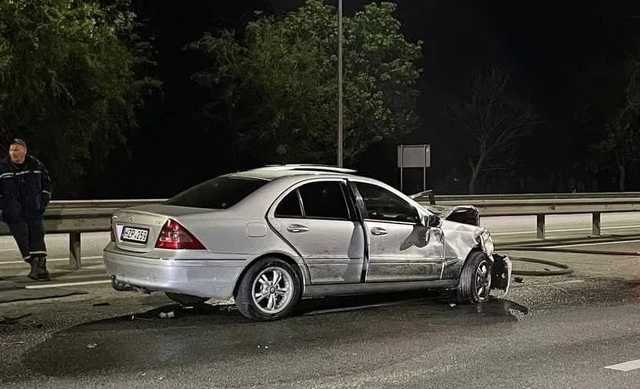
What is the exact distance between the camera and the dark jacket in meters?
9.52

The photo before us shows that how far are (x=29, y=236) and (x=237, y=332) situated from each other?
390 centimetres

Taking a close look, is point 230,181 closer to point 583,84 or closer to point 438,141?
point 438,141

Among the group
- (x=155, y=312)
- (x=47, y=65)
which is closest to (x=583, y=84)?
(x=47, y=65)

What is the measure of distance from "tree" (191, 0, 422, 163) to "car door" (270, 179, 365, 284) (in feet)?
94.8

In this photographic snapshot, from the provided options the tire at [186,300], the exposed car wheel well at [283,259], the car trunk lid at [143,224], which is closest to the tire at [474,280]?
the exposed car wheel well at [283,259]

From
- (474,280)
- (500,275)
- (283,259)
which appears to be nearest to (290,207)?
(283,259)

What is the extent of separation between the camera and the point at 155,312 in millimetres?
8055

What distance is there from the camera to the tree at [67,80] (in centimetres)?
2309

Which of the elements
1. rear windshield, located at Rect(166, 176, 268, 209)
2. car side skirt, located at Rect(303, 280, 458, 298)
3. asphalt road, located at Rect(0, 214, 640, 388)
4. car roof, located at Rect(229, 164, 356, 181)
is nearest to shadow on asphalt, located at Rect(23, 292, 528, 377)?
asphalt road, located at Rect(0, 214, 640, 388)

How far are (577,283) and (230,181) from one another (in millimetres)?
5109

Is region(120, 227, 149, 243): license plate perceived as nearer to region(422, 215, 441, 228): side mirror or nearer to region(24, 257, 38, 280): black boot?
region(24, 257, 38, 280): black boot

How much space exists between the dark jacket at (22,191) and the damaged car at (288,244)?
2.29 m

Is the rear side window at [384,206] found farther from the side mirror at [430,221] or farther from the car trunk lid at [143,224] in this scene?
the car trunk lid at [143,224]

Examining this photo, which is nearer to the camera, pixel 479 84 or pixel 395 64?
pixel 395 64
